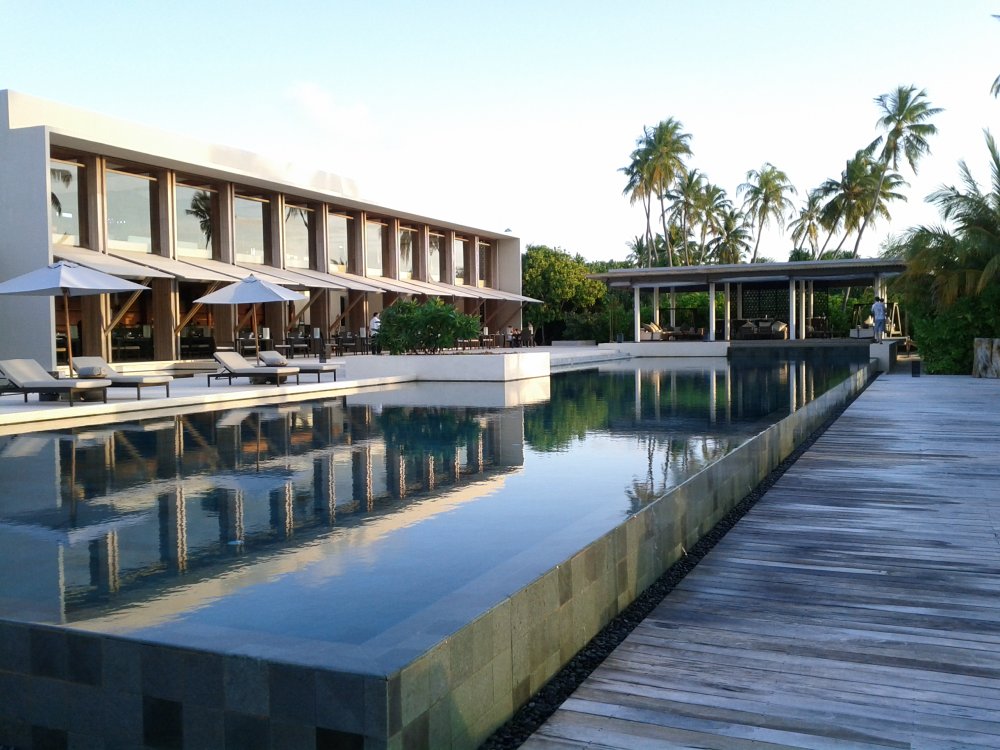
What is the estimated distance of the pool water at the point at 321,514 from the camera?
3.73 m

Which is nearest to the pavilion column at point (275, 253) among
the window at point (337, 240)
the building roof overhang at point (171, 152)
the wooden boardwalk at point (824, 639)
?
the building roof overhang at point (171, 152)

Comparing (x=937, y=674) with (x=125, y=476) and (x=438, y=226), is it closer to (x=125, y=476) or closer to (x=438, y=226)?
(x=125, y=476)

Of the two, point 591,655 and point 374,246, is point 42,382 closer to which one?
point 591,655

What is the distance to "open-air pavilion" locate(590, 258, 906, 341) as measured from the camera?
30.8 meters

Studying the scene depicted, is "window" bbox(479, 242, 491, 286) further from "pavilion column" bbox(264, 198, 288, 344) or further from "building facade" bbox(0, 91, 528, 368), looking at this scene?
"pavilion column" bbox(264, 198, 288, 344)

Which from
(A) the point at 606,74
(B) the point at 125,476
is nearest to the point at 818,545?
(B) the point at 125,476

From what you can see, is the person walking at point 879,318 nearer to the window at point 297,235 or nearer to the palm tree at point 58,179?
the window at point 297,235

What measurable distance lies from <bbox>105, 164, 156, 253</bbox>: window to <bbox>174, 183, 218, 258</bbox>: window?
886mm

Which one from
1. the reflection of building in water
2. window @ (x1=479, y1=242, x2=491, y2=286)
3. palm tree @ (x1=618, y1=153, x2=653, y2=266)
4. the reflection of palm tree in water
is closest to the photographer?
the reflection of building in water

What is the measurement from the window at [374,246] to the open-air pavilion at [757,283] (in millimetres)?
8103

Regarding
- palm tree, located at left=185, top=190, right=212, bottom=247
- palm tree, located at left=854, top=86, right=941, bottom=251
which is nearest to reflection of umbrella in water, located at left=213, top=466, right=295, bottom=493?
palm tree, located at left=185, top=190, right=212, bottom=247

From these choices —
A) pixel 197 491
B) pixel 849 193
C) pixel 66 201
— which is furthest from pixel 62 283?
pixel 849 193

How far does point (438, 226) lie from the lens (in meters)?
38.4

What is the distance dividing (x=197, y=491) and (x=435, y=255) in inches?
1307
